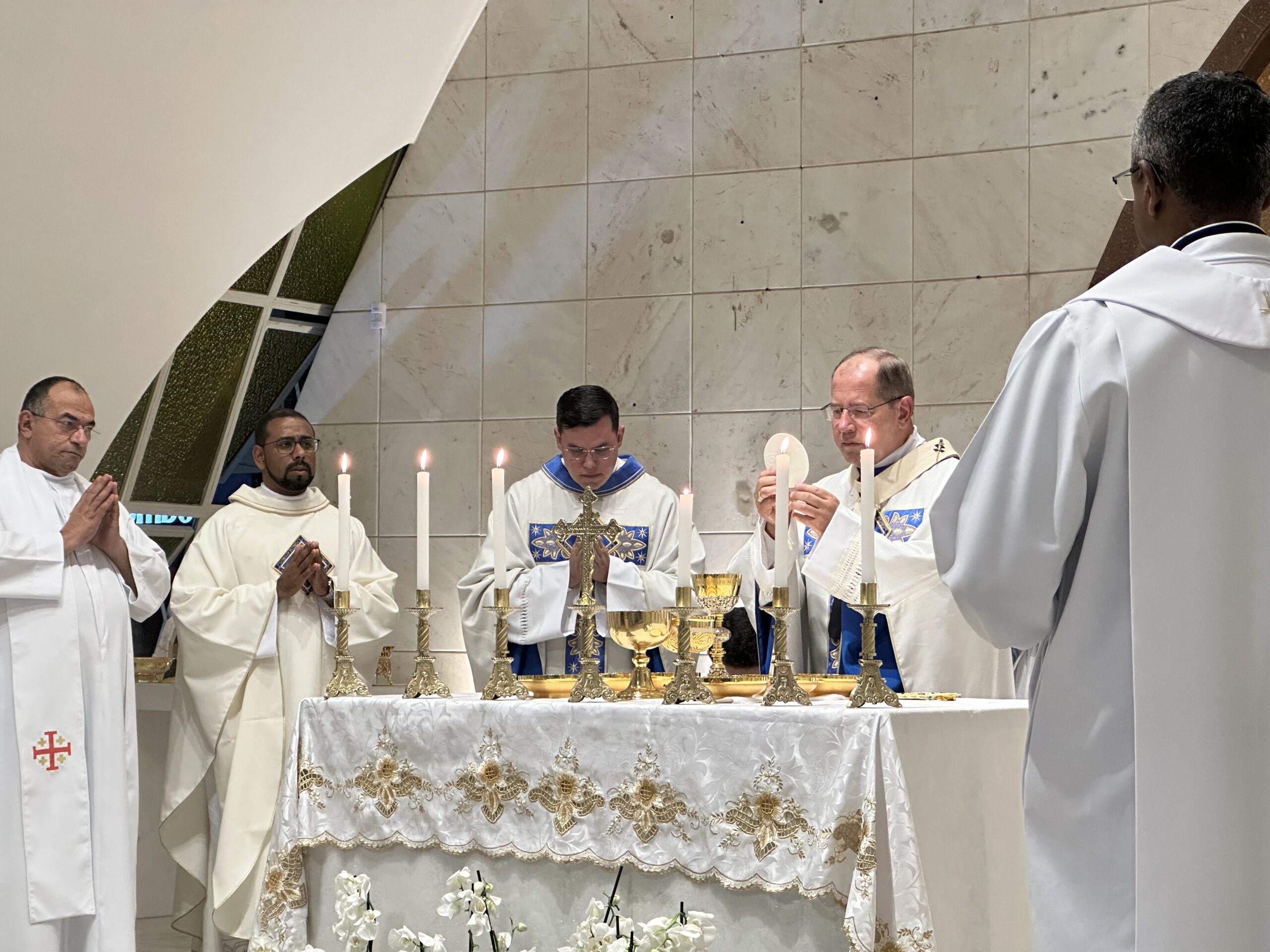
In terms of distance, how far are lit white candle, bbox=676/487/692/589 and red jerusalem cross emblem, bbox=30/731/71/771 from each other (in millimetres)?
2402

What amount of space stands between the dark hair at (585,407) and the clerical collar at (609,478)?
0.87ft

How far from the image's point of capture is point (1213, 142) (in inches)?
78.6

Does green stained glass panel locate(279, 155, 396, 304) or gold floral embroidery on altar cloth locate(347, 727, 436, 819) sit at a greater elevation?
green stained glass panel locate(279, 155, 396, 304)

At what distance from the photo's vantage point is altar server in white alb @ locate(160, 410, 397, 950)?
5320 millimetres

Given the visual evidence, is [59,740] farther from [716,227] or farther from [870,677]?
[716,227]

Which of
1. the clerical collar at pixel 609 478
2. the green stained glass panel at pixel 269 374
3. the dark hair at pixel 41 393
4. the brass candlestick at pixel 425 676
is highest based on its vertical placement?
the green stained glass panel at pixel 269 374

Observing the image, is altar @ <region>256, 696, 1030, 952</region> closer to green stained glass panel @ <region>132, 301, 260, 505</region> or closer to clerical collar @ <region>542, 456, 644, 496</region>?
clerical collar @ <region>542, 456, 644, 496</region>

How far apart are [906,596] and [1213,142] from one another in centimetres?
207

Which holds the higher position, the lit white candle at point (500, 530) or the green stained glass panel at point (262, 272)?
the green stained glass panel at point (262, 272)

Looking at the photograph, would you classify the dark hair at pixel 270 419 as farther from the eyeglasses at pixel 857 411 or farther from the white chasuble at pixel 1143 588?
the white chasuble at pixel 1143 588

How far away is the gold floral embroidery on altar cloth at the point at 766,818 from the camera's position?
2.94 metres

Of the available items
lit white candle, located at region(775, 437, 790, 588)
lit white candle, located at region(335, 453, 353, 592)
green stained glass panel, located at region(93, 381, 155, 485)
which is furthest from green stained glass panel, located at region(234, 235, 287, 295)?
lit white candle, located at region(775, 437, 790, 588)

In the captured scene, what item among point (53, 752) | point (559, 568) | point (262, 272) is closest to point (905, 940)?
point (559, 568)

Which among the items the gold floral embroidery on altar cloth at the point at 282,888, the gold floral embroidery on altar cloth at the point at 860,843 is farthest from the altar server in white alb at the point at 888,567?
the gold floral embroidery on altar cloth at the point at 282,888
